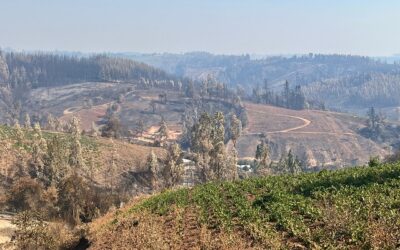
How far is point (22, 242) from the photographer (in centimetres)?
3697

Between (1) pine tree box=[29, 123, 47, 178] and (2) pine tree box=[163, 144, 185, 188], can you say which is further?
(2) pine tree box=[163, 144, 185, 188]

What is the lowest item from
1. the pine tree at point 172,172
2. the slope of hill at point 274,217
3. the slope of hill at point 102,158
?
the slope of hill at point 102,158

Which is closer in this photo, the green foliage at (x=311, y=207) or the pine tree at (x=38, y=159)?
the green foliage at (x=311, y=207)

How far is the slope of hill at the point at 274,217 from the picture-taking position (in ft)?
70.2

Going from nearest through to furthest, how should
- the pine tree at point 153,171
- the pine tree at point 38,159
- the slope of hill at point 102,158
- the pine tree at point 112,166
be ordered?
the pine tree at point 38,159 < the pine tree at point 153,171 < the pine tree at point 112,166 < the slope of hill at point 102,158

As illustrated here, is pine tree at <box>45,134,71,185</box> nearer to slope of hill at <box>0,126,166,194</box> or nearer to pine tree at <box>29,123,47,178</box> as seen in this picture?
pine tree at <box>29,123,47,178</box>

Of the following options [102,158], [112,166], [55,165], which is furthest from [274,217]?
[102,158]

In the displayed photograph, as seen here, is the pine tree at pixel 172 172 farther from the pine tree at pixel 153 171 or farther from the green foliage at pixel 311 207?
the green foliage at pixel 311 207

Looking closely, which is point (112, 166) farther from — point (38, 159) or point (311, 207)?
point (311, 207)

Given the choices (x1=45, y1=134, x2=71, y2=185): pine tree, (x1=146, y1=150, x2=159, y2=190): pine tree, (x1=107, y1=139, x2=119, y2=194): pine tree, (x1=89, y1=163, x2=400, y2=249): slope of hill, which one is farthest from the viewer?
(x1=107, y1=139, x2=119, y2=194): pine tree

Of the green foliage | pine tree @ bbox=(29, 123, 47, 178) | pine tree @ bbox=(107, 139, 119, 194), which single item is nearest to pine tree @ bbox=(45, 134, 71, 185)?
pine tree @ bbox=(29, 123, 47, 178)

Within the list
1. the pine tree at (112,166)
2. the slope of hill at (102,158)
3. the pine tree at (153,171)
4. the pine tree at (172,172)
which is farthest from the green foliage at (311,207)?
the pine tree at (112,166)

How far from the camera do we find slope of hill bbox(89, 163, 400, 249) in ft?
70.2

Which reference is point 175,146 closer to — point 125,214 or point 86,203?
point 86,203
